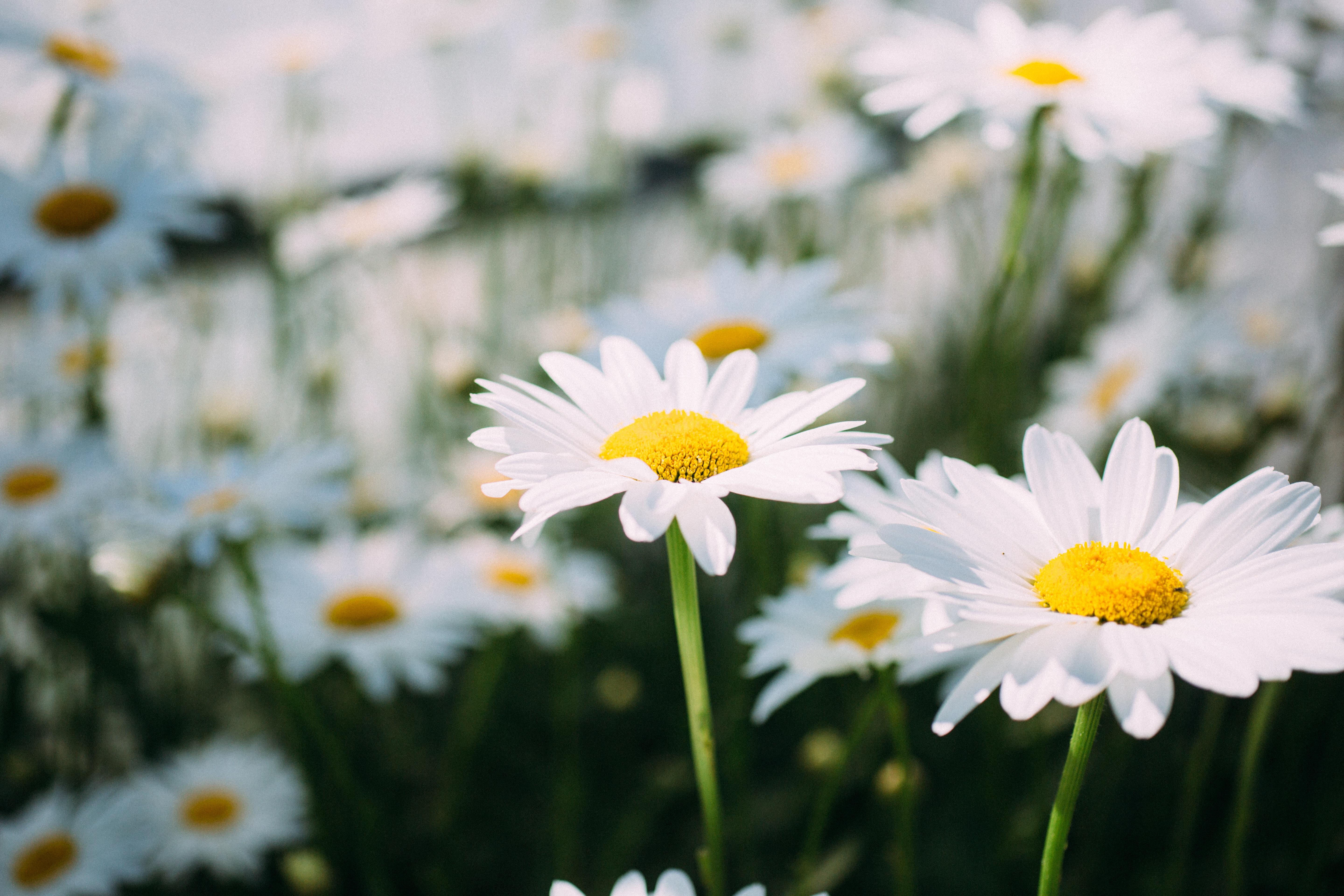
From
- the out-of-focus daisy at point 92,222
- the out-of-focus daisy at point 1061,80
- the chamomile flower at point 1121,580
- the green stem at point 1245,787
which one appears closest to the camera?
the chamomile flower at point 1121,580

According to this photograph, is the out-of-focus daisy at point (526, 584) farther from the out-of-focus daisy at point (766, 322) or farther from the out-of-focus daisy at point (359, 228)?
the out-of-focus daisy at point (359, 228)

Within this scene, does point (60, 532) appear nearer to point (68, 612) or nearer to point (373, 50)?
point (68, 612)

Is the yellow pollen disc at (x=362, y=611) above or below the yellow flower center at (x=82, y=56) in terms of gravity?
below

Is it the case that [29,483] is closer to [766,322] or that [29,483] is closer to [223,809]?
[223,809]

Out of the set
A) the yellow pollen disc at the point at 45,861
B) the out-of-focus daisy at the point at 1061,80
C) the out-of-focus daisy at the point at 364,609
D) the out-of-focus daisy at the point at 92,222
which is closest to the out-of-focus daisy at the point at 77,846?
the yellow pollen disc at the point at 45,861

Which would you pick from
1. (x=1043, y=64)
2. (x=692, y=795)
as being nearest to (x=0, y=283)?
(x=692, y=795)

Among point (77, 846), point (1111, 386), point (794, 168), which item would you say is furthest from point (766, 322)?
point (77, 846)

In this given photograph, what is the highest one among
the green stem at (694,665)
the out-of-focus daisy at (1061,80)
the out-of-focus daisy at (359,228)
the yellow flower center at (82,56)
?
the yellow flower center at (82,56)

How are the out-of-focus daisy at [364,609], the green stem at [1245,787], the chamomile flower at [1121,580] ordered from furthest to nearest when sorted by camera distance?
the out-of-focus daisy at [364,609] → the green stem at [1245,787] → the chamomile flower at [1121,580]
